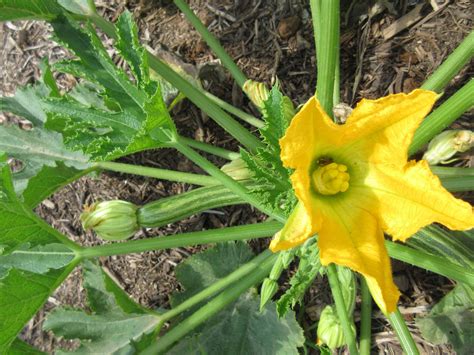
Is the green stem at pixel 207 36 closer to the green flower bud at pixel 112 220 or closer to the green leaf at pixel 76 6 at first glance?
the green leaf at pixel 76 6

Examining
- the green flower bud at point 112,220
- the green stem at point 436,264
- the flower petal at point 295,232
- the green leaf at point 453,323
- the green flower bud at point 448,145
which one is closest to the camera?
the flower petal at point 295,232

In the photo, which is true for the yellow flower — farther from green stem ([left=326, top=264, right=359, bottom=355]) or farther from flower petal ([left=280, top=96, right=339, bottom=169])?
green stem ([left=326, top=264, right=359, bottom=355])

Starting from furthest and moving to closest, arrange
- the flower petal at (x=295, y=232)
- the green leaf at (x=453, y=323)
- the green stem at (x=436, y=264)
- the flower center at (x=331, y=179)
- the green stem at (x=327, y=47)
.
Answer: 1. the green leaf at (x=453, y=323)
2. the green stem at (x=327, y=47)
3. the green stem at (x=436, y=264)
4. the flower center at (x=331, y=179)
5. the flower petal at (x=295, y=232)

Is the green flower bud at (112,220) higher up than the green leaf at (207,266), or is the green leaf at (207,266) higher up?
the green flower bud at (112,220)

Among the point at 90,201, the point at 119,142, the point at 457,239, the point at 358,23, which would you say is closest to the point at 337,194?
the point at 119,142

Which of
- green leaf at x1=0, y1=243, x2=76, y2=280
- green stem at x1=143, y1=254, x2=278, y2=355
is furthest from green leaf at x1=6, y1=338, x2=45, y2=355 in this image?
green stem at x1=143, y1=254, x2=278, y2=355

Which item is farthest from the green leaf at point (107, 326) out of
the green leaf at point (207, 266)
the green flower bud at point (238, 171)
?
the green flower bud at point (238, 171)

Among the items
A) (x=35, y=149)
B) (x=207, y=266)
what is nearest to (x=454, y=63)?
(x=207, y=266)
